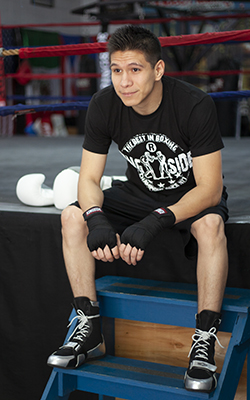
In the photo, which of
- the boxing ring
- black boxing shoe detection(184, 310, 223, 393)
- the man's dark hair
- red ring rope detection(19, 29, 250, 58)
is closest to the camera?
black boxing shoe detection(184, 310, 223, 393)

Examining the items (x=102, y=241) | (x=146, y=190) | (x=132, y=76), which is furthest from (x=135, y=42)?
(x=102, y=241)

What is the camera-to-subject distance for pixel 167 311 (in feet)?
4.75

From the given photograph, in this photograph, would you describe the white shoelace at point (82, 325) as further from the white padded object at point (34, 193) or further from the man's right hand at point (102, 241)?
the white padded object at point (34, 193)

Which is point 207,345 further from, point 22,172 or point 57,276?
point 22,172

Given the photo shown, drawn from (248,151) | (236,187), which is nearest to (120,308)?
(236,187)

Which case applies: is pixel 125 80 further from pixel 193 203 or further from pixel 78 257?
pixel 78 257

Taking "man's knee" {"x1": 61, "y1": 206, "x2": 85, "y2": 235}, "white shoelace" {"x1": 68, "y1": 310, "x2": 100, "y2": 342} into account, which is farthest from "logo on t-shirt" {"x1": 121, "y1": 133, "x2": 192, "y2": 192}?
"white shoelace" {"x1": 68, "y1": 310, "x2": 100, "y2": 342}

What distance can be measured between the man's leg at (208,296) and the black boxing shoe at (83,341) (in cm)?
30

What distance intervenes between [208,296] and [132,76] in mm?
649

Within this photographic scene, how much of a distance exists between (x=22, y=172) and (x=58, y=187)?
1181mm

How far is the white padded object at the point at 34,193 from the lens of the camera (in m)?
1.93

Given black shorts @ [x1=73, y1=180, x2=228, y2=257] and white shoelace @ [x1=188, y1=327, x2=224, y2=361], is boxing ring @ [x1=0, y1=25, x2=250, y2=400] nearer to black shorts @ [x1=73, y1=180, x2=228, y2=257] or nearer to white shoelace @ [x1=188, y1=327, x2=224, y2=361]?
black shorts @ [x1=73, y1=180, x2=228, y2=257]

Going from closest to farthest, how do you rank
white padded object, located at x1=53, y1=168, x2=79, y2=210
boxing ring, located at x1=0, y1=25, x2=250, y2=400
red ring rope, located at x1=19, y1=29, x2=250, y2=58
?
boxing ring, located at x1=0, y1=25, x2=250, y2=400, white padded object, located at x1=53, y1=168, x2=79, y2=210, red ring rope, located at x1=19, y1=29, x2=250, y2=58

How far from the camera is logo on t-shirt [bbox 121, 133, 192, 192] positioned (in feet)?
4.95
